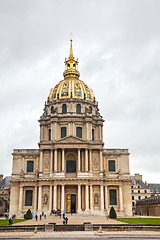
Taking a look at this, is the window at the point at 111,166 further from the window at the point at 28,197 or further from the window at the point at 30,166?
the window at the point at 28,197

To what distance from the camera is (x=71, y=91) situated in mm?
69188

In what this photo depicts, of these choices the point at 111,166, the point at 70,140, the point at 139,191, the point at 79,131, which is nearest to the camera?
the point at 70,140

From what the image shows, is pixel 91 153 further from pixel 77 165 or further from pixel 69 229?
pixel 69 229

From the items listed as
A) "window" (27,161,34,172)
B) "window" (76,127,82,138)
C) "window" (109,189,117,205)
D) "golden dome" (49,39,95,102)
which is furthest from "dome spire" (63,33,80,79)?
"window" (109,189,117,205)

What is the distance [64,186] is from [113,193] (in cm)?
1027

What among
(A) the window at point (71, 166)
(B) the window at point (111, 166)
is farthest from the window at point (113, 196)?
(A) the window at point (71, 166)

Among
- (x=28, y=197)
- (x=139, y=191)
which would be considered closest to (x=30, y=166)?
(x=28, y=197)

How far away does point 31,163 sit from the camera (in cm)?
5966

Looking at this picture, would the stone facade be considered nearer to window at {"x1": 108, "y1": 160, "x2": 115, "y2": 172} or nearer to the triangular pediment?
window at {"x1": 108, "y1": 160, "x2": 115, "y2": 172}

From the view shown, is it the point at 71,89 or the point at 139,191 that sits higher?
the point at 71,89

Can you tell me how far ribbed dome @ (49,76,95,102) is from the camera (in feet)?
227

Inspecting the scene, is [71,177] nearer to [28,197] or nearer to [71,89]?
[28,197]

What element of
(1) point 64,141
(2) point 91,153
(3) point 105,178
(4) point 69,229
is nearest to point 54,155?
(1) point 64,141

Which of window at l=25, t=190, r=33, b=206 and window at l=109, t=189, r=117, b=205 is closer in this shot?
window at l=25, t=190, r=33, b=206
